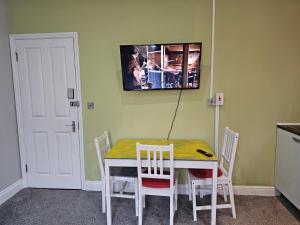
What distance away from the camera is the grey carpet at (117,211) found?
2.38m

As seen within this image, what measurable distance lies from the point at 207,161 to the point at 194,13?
1.80 m

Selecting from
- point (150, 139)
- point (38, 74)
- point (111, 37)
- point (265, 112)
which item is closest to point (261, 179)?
point (265, 112)

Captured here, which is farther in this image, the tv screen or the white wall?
the white wall

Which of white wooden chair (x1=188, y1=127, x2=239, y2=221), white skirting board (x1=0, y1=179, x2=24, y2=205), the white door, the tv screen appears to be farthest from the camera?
the white door

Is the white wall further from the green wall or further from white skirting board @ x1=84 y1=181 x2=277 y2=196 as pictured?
white skirting board @ x1=84 y1=181 x2=277 y2=196

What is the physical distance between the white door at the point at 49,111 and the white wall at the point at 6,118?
4.7 inches

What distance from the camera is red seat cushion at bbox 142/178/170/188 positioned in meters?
2.18

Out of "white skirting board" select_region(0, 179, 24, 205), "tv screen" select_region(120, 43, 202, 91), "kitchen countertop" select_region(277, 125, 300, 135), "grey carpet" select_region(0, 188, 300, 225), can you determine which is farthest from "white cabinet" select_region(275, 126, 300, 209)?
"white skirting board" select_region(0, 179, 24, 205)

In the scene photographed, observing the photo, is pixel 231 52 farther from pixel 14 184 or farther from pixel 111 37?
pixel 14 184

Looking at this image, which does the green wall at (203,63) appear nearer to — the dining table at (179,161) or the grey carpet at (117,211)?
the grey carpet at (117,211)

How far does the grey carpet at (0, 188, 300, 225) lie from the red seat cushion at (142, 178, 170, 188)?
496mm

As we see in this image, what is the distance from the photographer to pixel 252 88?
2.74 meters

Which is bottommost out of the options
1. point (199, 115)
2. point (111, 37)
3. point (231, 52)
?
point (199, 115)

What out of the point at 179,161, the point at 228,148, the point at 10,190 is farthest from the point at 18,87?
the point at 228,148
